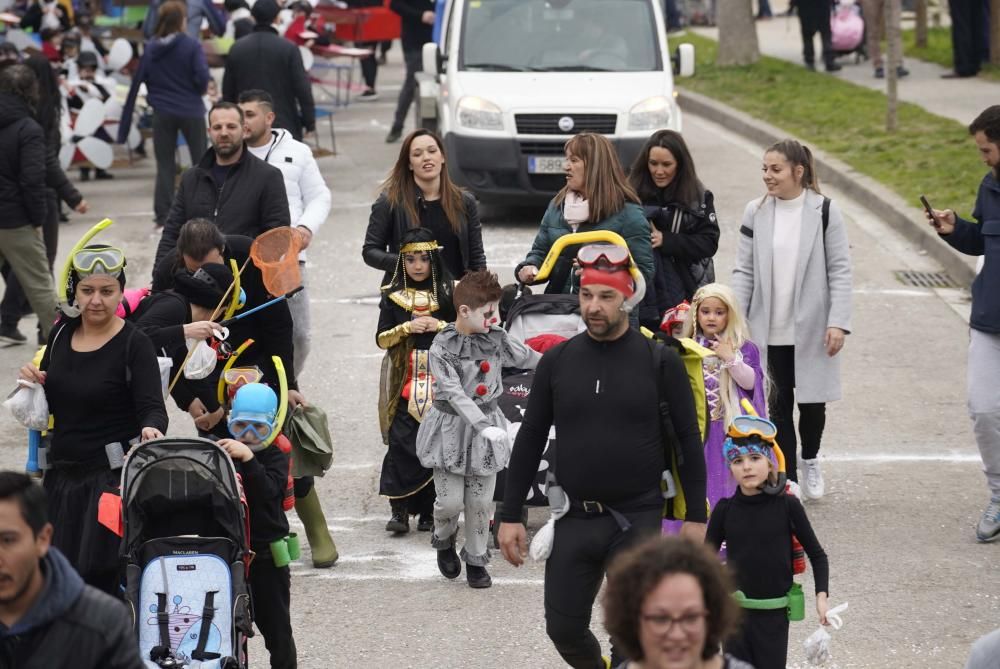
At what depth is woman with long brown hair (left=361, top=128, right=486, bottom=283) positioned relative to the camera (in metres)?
8.56

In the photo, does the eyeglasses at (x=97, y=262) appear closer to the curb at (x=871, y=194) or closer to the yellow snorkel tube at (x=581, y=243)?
the yellow snorkel tube at (x=581, y=243)

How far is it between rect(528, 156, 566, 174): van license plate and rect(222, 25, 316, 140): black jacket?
1995 millimetres

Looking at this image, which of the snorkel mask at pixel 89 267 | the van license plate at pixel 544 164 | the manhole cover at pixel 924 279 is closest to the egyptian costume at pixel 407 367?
the snorkel mask at pixel 89 267

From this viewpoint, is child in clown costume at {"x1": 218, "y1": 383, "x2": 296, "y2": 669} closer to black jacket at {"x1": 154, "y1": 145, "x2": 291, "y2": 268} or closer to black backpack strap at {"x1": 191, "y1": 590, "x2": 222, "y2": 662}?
black backpack strap at {"x1": 191, "y1": 590, "x2": 222, "y2": 662}

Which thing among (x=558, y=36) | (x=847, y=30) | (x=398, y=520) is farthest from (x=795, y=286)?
(x=847, y=30)

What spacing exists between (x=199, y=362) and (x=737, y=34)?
68.1 ft

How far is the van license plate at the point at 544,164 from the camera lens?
50.1ft

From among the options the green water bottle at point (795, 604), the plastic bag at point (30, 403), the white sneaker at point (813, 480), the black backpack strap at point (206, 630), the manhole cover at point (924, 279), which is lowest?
the manhole cover at point (924, 279)

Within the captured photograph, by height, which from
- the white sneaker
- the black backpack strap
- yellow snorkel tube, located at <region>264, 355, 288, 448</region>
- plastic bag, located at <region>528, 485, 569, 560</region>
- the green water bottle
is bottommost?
the white sneaker

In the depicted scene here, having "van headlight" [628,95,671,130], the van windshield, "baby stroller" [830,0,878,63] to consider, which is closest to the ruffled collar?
"van headlight" [628,95,671,130]

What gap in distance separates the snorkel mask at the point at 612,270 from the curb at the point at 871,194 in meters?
7.89

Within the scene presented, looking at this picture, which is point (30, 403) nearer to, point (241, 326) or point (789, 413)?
point (241, 326)

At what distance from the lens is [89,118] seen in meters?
18.5

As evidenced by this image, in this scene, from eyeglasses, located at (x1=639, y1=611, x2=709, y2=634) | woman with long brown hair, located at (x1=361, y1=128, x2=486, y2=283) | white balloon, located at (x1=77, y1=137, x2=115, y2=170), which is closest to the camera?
eyeglasses, located at (x1=639, y1=611, x2=709, y2=634)
